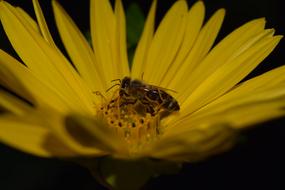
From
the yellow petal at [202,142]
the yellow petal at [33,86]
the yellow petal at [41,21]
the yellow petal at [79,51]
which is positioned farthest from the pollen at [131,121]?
the yellow petal at [202,142]

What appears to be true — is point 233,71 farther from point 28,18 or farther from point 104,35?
point 28,18

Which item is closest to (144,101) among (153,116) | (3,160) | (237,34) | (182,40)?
(153,116)

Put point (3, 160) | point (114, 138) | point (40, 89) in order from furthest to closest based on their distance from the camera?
point (3, 160), point (40, 89), point (114, 138)

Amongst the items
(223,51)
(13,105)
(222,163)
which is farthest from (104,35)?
(13,105)

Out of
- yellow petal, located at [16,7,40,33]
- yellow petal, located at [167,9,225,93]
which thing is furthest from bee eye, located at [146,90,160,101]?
yellow petal, located at [16,7,40,33]

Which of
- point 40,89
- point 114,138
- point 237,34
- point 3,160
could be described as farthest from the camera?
point 3,160

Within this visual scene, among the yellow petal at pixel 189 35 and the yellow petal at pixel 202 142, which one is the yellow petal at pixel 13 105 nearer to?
the yellow petal at pixel 202 142

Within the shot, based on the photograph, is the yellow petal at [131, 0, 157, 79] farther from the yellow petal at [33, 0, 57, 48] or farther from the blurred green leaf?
the yellow petal at [33, 0, 57, 48]

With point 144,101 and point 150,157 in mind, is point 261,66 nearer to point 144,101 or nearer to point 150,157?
point 144,101

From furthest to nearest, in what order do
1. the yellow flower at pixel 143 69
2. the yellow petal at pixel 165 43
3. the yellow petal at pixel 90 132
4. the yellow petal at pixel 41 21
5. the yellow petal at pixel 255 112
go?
the yellow petal at pixel 165 43 → the yellow petal at pixel 41 21 → the yellow flower at pixel 143 69 → the yellow petal at pixel 255 112 → the yellow petal at pixel 90 132
